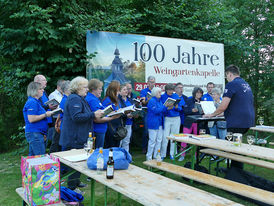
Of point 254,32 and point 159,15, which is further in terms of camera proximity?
point 254,32

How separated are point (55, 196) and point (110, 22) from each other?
5136 millimetres

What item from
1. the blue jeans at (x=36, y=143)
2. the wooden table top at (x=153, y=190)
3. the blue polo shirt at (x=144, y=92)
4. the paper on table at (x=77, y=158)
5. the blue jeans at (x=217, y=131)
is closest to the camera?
the wooden table top at (x=153, y=190)

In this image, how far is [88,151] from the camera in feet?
10.1

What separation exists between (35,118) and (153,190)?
8.20 ft

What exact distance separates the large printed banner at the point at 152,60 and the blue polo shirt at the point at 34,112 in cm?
240

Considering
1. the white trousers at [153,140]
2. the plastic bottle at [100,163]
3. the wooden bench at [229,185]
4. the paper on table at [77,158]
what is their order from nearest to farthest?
the plastic bottle at [100,163] < the wooden bench at [229,185] < the paper on table at [77,158] < the white trousers at [153,140]

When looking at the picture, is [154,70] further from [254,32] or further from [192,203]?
[254,32]

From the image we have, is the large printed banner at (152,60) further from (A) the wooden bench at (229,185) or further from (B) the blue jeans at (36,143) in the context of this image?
(A) the wooden bench at (229,185)

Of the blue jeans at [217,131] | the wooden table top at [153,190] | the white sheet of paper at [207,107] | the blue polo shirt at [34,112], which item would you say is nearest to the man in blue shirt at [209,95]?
the blue jeans at [217,131]

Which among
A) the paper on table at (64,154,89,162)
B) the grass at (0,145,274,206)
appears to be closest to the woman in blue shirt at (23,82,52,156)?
the grass at (0,145,274,206)

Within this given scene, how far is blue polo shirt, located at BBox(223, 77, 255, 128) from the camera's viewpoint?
13.7 ft

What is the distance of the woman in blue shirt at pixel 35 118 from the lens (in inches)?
154

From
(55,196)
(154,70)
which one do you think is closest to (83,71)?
(154,70)

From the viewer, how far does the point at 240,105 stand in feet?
13.8
